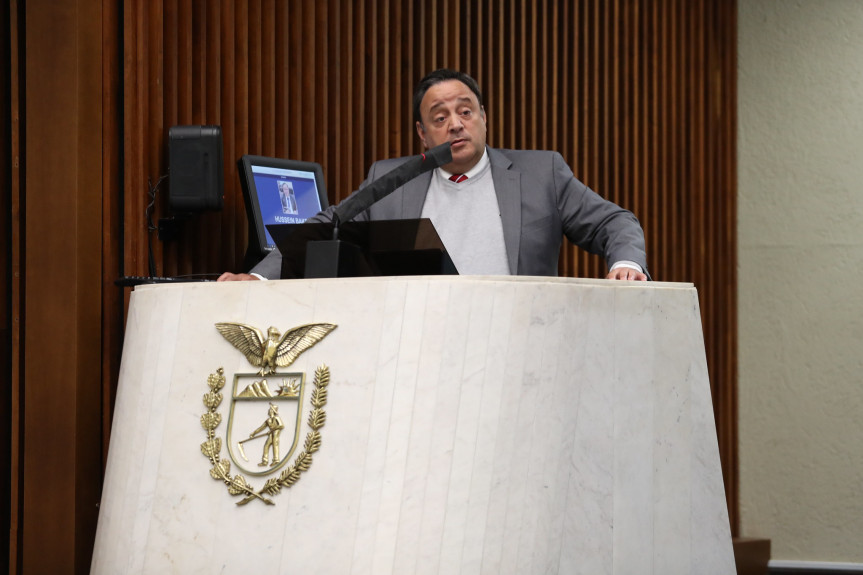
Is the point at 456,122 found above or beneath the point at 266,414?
above

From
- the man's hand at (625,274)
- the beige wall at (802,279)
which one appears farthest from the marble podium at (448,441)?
the beige wall at (802,279)

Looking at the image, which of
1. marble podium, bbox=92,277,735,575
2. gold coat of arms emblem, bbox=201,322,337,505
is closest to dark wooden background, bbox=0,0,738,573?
marble podium, bbox=92,277,735,575

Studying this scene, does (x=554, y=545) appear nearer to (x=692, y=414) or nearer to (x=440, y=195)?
(x=692, y=414)

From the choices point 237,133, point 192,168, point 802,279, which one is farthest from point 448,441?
point 802,279

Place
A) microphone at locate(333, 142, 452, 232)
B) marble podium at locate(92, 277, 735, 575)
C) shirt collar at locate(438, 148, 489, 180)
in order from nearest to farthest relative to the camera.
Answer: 1. marble podium at locate(92, 277, 735, 575)
2. microphone at locate(333, 142, 452, 232)
3. shirt collar at locate(438, 148, 489, 180)

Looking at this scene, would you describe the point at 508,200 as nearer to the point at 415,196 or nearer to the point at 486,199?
the point at 486,199

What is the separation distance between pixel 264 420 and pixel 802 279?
3615mm

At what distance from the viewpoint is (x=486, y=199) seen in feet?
11.7

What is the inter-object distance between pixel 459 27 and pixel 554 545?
298 cm

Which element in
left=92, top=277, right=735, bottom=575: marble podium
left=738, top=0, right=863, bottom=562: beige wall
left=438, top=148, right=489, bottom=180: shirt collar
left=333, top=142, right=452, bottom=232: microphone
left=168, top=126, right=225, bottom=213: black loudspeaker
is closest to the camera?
left=92, top=277, right=735, bottom=575: marble podium

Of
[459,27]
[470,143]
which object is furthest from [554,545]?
[459,27]

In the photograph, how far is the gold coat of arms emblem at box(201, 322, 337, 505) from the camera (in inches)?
88.0

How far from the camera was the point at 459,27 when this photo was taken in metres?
4.73

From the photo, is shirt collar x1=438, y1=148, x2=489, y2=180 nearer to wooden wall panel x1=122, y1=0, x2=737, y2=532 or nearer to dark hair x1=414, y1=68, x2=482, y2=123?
dark hair x1=414, y1=68, x2=482, y2=123
